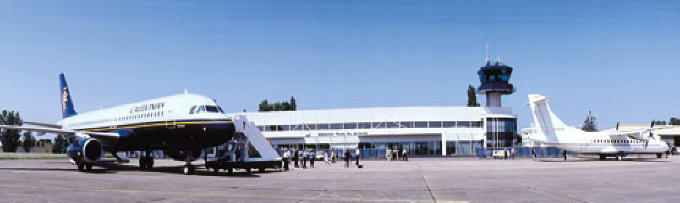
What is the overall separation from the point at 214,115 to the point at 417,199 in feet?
46.1

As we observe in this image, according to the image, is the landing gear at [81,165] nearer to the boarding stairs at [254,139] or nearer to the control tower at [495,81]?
the boarding stairs at [254,139]

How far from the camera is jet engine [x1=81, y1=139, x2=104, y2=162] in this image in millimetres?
27391

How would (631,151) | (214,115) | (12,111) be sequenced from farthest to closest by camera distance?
1. (12,111)
2. (631,151)
3. (214,115)

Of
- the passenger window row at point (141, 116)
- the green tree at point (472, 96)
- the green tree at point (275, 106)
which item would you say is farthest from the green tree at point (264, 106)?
the passenger window row at point (141, 116)

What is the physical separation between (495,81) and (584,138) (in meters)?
33.6

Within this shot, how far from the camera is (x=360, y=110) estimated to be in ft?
256

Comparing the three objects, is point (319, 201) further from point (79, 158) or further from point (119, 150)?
point (119, 150)

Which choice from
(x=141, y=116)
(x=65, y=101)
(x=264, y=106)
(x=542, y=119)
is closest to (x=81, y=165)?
(x=141, y=116)

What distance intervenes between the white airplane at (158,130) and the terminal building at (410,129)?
145 ft

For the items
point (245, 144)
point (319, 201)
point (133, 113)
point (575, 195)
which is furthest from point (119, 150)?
point (575, 195)

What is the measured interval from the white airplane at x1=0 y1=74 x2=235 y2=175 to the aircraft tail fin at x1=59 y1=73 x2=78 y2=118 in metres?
10.5

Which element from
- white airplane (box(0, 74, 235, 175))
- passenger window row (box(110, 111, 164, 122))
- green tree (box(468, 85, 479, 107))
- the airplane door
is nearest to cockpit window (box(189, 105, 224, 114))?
white airplane (box(0, 74, 235, 175))

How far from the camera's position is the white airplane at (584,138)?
160ft

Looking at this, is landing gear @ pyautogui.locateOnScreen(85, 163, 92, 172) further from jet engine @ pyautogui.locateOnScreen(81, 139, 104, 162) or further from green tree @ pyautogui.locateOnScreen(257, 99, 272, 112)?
green tree @ pyautogui.locateOnScreen(257, 99, 272, 112)
